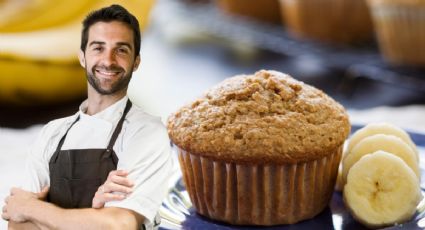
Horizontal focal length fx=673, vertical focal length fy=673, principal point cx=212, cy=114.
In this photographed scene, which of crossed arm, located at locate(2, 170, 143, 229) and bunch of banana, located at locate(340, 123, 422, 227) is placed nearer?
crossed arm, located at locate(2, 170, 143, 229)

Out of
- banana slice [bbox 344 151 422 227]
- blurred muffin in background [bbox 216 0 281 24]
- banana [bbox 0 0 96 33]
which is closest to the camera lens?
banana slice [bbox 344 151 422 227]

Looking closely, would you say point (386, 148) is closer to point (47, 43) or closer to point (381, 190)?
point (381, 190)

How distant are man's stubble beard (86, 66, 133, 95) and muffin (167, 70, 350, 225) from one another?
351mm

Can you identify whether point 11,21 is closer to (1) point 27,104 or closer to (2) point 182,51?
(1) point 27,104

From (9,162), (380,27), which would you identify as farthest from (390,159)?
(380,27)

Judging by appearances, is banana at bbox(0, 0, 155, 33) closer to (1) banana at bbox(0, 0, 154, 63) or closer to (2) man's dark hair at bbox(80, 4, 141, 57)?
(1) banana at bbox(0, 0, 154, 63)

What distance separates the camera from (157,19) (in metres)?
4.60

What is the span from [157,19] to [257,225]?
12.0 ft

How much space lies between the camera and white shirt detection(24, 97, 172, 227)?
68 cm

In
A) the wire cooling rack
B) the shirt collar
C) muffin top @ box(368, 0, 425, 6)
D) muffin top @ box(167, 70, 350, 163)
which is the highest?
the shirt collar

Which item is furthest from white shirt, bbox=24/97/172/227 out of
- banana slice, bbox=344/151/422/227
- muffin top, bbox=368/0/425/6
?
muffin top, bbox=368/0/425/6

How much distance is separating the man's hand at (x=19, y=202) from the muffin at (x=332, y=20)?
7.06 feet

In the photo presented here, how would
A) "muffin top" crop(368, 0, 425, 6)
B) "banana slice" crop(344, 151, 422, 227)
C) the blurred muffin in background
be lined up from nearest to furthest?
"banana slice" crop(344, 151, 422, 227), "muffin top" crop(368, 0, 425, 6), the blurred muffin in background

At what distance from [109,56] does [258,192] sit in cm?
47
